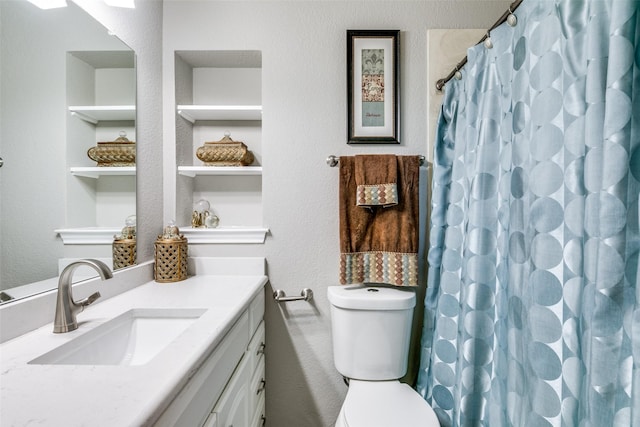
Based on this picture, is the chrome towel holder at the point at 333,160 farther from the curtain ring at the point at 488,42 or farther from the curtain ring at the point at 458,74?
the curtain ring at the point at 488,42

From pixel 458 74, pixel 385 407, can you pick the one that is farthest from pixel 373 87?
pixel 385 407

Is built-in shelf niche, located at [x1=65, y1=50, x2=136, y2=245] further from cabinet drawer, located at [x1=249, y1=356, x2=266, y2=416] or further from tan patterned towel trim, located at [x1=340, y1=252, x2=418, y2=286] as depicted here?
tan patterned towel trim, located at [x1=340, y1=252, x2=418, y2=286]

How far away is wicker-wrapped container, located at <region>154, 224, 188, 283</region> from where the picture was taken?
1411 millimetres

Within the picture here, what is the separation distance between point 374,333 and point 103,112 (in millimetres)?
1430

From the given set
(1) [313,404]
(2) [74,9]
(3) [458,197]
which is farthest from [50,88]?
(1) [313,404]

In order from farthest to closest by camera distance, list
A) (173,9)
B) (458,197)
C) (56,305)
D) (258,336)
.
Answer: (173,9), (258,336), (458,197), (56,305)

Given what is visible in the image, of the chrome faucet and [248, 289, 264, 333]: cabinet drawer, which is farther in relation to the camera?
[248, 289, 264, 333]: cabinet drawer

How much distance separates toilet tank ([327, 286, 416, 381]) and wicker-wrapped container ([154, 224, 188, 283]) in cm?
75

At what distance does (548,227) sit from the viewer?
749 millimetres

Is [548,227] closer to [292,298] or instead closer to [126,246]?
[292,298]

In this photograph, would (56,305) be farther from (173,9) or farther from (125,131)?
(173,9)

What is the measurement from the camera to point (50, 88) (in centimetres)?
90

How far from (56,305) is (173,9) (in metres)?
1.50

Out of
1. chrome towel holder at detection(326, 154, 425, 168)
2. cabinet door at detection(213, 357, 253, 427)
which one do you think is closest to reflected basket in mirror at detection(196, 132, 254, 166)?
chrome towel holder at detection(326, 154, 425, 168)
